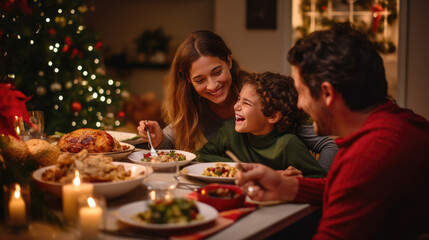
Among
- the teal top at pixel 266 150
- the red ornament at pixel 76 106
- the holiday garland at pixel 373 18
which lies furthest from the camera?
the holiday garland at pixel 373 18

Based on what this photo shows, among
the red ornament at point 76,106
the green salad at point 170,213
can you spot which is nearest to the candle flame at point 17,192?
the green salad at point 170,213

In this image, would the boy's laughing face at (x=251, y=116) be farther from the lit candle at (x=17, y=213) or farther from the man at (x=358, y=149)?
the lit candle at (x=17, y=213)

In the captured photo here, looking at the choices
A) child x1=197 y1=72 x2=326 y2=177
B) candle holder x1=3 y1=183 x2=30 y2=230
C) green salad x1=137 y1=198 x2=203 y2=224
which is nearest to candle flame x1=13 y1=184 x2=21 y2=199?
candle holder x1=3 y1=183 x2=30 y2=230

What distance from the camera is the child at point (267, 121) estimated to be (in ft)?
6.45

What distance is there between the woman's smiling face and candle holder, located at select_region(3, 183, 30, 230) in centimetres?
131

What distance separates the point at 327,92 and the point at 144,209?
2.08 ft

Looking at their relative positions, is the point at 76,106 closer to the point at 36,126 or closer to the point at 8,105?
the point at 36,126

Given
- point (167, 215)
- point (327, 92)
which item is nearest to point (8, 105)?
point (167, 215)

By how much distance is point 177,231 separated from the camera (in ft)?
3.78

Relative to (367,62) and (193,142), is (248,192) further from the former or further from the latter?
(193,142)

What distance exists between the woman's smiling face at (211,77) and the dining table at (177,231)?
995 mm

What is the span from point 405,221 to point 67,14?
3623mm

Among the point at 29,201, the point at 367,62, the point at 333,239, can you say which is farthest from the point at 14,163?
the point at 367,62

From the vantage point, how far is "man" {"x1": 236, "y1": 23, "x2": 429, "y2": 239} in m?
1.16
